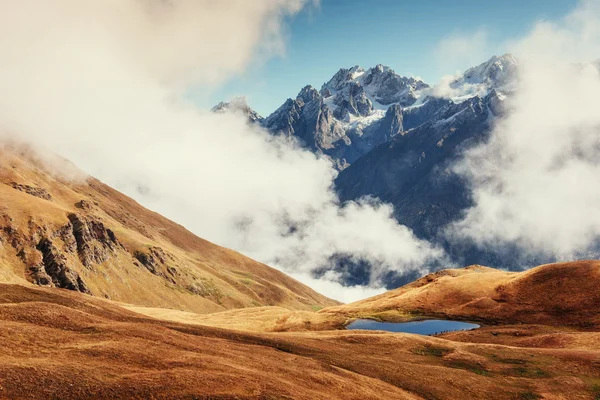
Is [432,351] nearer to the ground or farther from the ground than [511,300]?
nearer to the ground

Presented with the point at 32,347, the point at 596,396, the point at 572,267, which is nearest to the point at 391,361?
the point at 596,396

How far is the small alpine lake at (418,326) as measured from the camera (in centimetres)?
9288

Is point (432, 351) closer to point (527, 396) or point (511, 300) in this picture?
point (527, 396)

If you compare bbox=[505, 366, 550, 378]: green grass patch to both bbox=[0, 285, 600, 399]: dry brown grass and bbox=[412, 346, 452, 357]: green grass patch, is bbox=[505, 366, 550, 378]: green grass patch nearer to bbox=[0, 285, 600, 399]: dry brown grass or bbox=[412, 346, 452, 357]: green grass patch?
bbox=[0, 285, 600, 399]: dry brown grass

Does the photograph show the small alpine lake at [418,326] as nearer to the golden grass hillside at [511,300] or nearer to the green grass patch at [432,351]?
the golden grass hillside at [511,300]

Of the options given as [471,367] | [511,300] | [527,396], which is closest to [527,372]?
[471,367]

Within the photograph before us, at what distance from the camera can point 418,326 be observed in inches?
3836

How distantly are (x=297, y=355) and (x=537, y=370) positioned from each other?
1214 inches

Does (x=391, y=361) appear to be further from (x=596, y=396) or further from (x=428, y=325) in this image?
(x=428, y=325)

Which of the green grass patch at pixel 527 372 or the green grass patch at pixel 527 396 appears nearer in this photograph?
the green grass patch at pixel 527 396

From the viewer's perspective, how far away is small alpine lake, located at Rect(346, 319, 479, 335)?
9288cm

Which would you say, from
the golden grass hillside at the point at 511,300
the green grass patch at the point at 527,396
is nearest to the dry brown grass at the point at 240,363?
the green grass patch at the point at 527,396

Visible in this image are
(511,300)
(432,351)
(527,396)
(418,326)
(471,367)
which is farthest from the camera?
(511,300)

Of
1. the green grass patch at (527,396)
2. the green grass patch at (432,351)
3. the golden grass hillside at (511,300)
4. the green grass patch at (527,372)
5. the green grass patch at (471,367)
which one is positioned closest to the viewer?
the green grass patch at (527,396)
